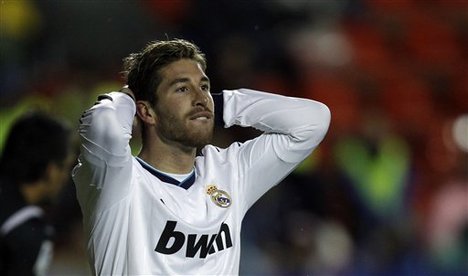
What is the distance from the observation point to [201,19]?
326 centimetres

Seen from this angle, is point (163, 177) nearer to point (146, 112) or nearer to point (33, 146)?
point (146, 112)

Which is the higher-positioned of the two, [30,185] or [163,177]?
[163,177]

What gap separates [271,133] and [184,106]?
0.28m

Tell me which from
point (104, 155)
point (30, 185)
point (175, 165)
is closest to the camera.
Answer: point (104, 155)

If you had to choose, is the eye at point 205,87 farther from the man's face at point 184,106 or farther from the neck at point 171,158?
the neck at point 171,158

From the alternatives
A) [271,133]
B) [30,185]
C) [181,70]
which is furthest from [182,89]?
[30,185]

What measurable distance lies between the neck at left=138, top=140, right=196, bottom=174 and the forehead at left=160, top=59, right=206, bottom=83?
16cm

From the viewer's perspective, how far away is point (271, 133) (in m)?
1.84

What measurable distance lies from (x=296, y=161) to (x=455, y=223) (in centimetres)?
172

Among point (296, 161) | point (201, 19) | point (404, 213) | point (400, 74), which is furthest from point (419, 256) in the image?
point (296, 161)

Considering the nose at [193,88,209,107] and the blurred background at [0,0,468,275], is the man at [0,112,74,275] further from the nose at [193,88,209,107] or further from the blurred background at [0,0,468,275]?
the nose at [193,88,209,107]

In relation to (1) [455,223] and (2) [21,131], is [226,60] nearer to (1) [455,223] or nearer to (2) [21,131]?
(2) [21,131]

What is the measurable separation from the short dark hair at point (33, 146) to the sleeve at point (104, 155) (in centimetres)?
126

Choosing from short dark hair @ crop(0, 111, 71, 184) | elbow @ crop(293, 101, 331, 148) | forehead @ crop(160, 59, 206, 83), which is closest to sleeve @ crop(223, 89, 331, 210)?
elbow @ crop(293, 101, 331, 148)
